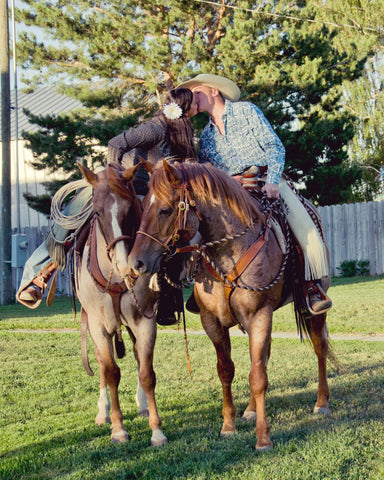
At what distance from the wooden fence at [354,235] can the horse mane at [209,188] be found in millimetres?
16903

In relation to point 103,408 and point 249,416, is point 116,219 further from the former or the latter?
point 249,416

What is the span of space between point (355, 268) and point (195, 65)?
903 cm

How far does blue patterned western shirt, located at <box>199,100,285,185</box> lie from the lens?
5.16 meters

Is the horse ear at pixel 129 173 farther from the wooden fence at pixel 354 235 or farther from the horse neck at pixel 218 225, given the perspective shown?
the wooden fence at pixel 354 235

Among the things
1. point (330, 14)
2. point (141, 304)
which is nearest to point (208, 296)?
point (141, 304)

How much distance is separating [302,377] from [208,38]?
17.8 m

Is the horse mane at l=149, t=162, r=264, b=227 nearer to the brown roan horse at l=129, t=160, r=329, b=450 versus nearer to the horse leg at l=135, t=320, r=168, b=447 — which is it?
the brown roan horse at l=129, t=160, r=329, b=450

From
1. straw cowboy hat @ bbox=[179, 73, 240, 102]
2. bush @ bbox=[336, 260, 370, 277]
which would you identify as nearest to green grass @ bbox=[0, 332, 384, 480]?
straw cowboy hat @ bbox=[179, 73, 240, 102]

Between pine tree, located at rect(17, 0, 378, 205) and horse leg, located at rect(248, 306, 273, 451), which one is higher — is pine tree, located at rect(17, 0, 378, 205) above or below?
above

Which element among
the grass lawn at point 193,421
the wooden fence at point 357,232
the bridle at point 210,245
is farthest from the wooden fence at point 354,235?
the bridle at point 210,245

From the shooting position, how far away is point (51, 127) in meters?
19.0

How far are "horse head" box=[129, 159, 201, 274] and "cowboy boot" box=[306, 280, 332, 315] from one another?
1540 mm

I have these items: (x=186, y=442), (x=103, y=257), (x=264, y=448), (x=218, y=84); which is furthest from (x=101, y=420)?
(x=218, y=84)

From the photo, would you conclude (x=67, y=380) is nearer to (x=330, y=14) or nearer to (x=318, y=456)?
(x=318, y=456)
